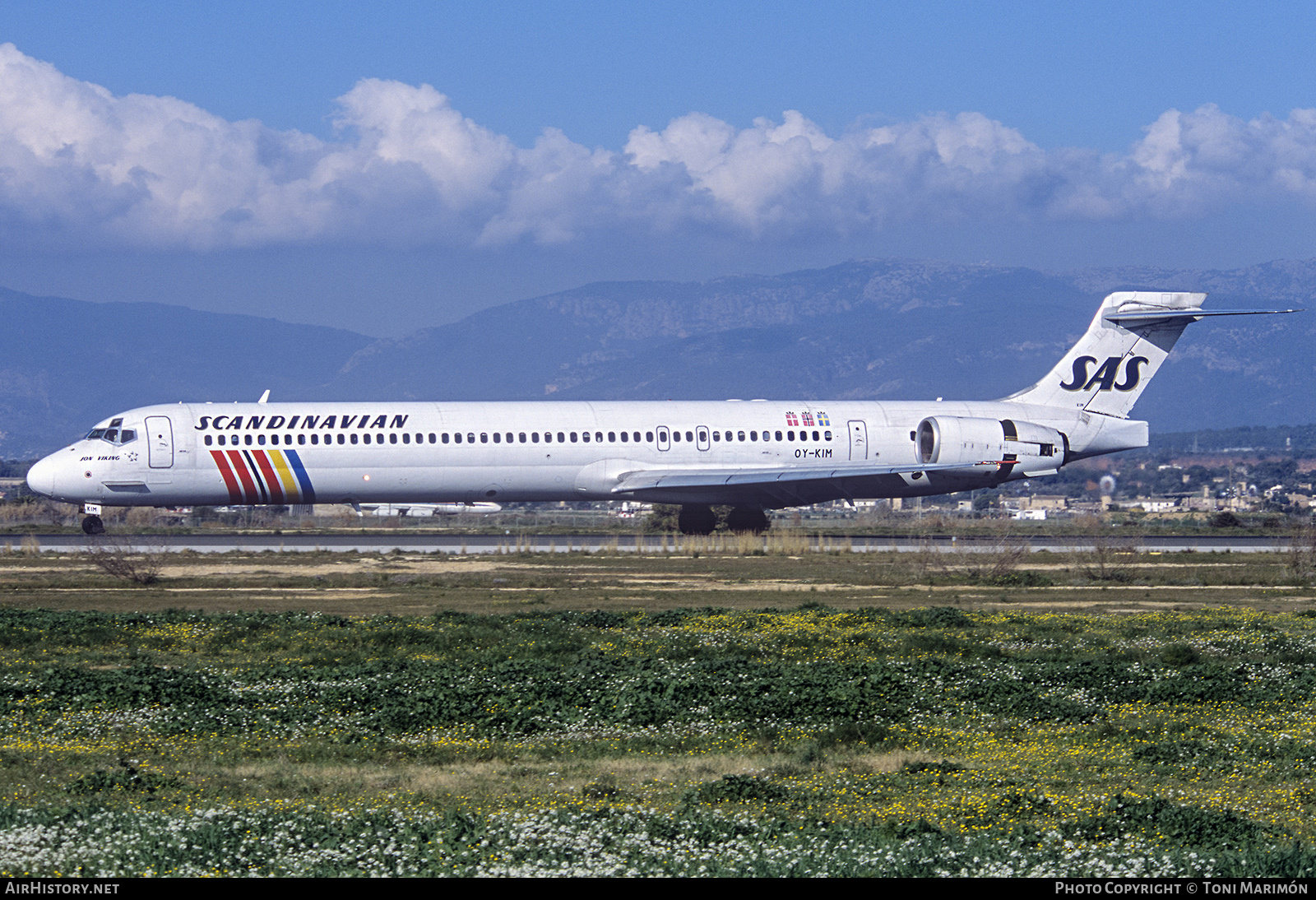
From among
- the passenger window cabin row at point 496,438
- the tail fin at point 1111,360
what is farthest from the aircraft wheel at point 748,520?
the tail fin at point 1111,360

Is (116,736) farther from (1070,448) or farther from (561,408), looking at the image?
(1070,448)

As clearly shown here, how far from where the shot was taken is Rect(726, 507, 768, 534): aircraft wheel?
47.8 metres

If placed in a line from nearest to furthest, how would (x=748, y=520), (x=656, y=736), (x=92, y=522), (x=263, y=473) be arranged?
(x=656, y=736)
(x=263, y=473)
(x=92, y=522)
(x=748, y=520)

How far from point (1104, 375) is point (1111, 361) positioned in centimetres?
53

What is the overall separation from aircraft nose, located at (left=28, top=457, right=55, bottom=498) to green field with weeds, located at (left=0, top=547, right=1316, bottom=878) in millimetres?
15475

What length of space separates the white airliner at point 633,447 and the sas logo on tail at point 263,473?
47 millimetres

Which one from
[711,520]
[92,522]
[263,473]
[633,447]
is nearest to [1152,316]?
[711,520]

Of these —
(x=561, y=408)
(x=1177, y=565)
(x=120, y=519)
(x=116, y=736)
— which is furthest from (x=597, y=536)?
(x=116, y=736)

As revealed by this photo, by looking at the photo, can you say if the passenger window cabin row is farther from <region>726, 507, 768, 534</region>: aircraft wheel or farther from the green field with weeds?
the green field with weeds

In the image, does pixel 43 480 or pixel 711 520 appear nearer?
pixel 43 480

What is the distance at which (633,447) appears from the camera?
44.7m

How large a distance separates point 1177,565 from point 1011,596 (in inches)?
396

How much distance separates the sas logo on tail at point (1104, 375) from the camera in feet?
163

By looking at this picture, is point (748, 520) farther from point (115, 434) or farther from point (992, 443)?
point (115, 434)
